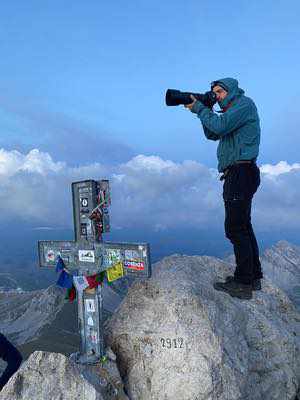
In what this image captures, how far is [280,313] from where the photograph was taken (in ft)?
31.8

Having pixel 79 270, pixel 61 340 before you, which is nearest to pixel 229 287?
pixel 79 270

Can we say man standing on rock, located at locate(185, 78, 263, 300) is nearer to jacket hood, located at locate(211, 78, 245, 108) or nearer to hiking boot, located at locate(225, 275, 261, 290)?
jacket hood, located at locate(211, 78, 245, 108)

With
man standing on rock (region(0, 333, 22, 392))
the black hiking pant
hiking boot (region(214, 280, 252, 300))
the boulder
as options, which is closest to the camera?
the black hiking pant

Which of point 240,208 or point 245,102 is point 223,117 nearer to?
point 245,102

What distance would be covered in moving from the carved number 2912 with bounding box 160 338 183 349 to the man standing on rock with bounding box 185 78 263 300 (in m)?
2.18

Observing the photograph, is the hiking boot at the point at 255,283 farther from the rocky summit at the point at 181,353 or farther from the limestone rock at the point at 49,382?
the limestone rock at the point at 49,382

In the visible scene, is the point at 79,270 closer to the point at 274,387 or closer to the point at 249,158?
the point at 249,158

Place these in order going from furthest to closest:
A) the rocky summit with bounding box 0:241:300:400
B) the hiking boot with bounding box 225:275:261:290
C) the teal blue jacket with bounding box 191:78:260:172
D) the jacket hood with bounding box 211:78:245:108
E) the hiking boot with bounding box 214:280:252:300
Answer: the hiking boot with bounding box 225:275:261:290 < the hiking boot with bounding box 214:280:252:300 < the jacket hood with bounding box 211:78:245:108 < the teal blue jacket with bounding box 191:78:260:172 < the rocky summit with bounding box 0:241:300:400

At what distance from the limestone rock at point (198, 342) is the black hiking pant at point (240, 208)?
0.91m

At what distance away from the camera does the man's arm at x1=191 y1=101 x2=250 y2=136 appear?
25.3ft

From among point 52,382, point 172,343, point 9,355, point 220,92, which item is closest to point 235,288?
point 172,343

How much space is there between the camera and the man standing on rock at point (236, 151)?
7809 mm

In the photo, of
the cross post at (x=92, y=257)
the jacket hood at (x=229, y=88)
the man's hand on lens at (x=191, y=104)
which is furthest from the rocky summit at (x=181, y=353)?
the jacket hood at (x=229, y=88)

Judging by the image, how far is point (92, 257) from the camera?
24.5 ft
